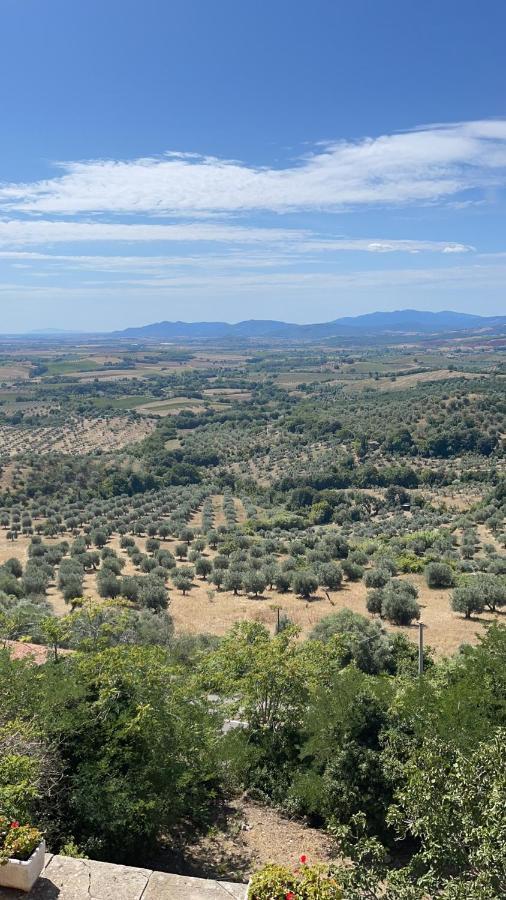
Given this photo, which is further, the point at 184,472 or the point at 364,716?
the point at 184,472

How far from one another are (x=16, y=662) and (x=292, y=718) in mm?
7501

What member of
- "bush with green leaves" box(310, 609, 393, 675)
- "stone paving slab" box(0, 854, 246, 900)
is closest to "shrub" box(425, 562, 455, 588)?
"bush with green leaves" box(310, 609, 393, 675)

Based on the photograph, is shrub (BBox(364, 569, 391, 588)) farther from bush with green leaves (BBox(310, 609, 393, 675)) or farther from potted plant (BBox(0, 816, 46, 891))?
potted plant (BBox(0, 816, 46, 891))

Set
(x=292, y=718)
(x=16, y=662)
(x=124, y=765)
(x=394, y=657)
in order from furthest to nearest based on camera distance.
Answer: (x=394, y=657), (x=292, y=718), (x=16, y=662), (x=124, y=765)

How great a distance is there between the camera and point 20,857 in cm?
781

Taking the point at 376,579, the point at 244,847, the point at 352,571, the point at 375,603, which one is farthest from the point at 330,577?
the point at 244,847

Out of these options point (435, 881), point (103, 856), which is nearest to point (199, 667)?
point (103, 856)

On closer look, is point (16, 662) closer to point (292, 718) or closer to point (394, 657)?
point (292, 718)

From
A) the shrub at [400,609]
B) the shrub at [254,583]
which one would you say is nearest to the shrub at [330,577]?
the shrub at [254,583]

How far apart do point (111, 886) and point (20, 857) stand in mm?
1328

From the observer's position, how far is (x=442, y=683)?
57.5ft

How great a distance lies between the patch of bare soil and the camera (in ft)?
39.3

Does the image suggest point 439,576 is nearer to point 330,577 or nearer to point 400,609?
point 330,577

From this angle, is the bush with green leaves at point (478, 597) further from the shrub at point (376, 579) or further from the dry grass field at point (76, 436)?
the dry grass field at point (76, 436)
